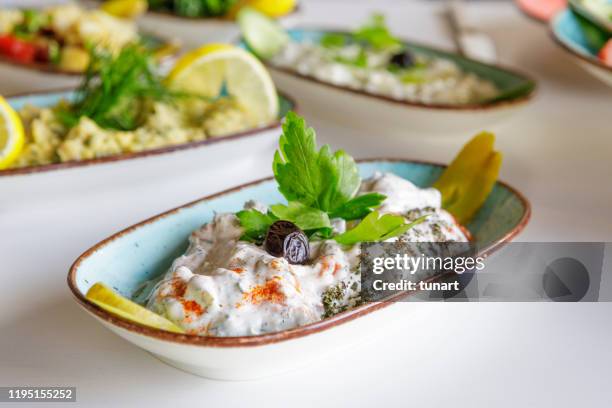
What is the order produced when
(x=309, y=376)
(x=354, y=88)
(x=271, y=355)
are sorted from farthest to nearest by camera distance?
(x=354, y=88) → (x=309, y=376) → (x=271, y=355)

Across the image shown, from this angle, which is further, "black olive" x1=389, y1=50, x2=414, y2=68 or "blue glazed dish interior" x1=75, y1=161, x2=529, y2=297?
"black olive" x1=389, y1=50, x2=414, y2=68

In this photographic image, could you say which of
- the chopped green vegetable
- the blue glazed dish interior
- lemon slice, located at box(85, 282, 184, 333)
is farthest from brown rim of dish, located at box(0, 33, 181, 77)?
lemon slice, located at box(85, 282, 184, 333)

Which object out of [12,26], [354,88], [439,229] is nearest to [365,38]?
[354,88]

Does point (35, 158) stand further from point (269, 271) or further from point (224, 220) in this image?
point (269, 271)

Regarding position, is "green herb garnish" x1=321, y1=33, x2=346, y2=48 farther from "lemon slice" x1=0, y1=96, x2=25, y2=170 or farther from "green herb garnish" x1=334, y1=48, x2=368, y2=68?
"lemon slice" x1=0, y1=96, x2=25, y2=170

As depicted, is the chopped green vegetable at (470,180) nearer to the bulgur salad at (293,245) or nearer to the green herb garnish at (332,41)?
the bulgur salad at (293,245)

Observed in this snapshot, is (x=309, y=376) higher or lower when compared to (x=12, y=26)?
lower

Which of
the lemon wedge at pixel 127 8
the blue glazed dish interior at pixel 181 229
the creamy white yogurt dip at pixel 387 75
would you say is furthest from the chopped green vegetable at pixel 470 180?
the lemon wedge at pixel 127 8
